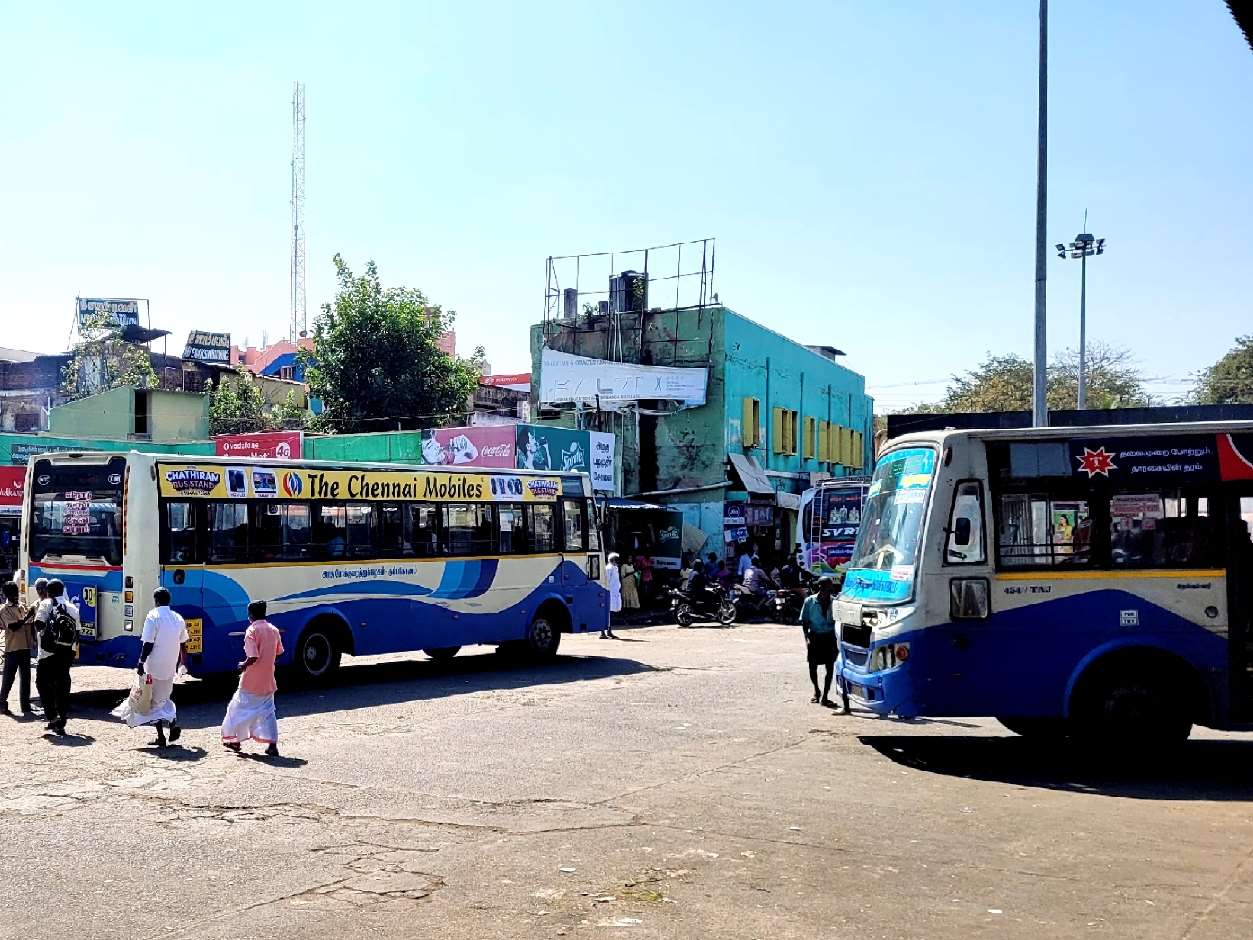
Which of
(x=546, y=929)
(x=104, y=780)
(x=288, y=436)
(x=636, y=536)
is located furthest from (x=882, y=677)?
(x=288, y=436)

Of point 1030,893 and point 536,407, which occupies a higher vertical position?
point 536,407

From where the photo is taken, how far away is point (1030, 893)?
6.91 meters

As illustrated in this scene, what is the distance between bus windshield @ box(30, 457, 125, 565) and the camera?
1444 cm

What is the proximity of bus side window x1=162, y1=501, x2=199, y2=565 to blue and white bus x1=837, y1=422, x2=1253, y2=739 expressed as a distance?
8.38m

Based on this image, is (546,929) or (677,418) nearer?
(546,929)

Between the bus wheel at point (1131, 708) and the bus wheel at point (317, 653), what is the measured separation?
9687 millimetres

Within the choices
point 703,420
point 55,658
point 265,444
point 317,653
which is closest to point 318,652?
point 317,653

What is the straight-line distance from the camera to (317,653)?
1630cm

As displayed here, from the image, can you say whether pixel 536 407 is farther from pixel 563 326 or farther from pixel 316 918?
pixel 316 918

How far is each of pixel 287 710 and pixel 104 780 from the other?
413 cm

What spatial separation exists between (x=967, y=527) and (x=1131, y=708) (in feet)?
7.14

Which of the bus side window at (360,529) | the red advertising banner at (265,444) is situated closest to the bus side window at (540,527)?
A: the bus side window at (360,529)

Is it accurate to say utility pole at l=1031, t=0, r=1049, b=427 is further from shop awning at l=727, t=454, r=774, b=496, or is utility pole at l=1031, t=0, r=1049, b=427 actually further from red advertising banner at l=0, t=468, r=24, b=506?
red advertising banner at l=0, t=468, r=24, b=506

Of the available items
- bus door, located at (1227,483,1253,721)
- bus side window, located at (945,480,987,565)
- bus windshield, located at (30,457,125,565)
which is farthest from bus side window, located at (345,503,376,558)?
bus door, located at (1227,483,1253,721)
